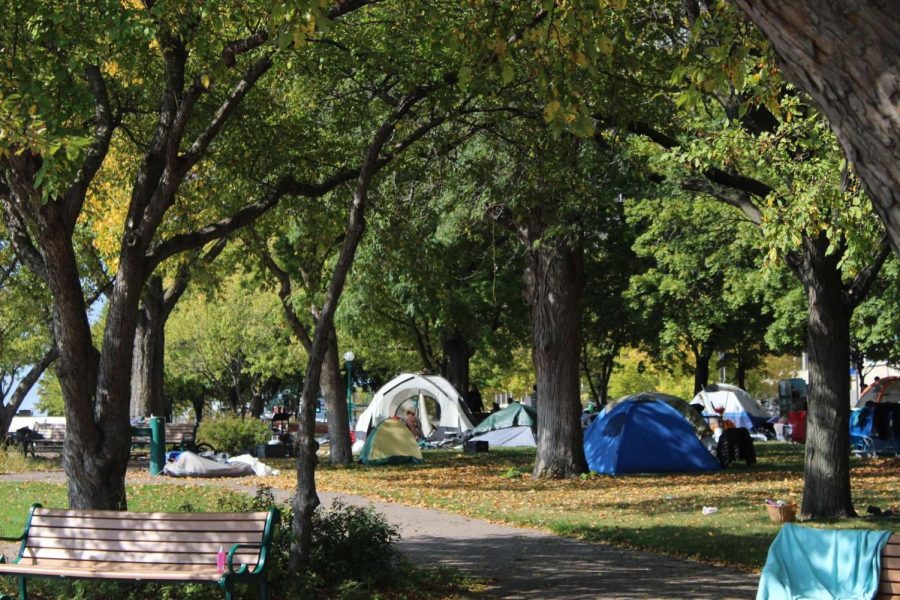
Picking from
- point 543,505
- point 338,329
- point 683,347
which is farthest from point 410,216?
point 683,347

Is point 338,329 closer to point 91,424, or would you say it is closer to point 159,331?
point 159,331

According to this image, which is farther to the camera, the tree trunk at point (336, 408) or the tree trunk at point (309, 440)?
the tree trunk at point (336, 408)

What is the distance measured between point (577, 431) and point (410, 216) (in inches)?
332

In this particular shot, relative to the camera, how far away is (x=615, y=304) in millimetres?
38000

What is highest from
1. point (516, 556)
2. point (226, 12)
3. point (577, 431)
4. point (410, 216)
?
point (226, 12)

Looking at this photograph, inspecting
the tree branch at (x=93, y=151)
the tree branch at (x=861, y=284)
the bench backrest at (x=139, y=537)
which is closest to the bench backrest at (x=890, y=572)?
the bench backrest at (x=139, y=537)

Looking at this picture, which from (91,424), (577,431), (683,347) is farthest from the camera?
(683,347)

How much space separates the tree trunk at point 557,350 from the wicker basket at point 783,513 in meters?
7.13

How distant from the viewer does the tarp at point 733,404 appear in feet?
141

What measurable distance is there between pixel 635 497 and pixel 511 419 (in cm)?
1816

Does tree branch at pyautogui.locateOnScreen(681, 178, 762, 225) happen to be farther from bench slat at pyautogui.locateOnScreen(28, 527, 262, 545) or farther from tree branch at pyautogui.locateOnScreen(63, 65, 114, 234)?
bench slat at pyautogui.locateOnScreen(28, 527, 262, 545)

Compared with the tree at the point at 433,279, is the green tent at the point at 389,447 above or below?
below

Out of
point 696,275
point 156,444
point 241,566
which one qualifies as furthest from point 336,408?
point 241,566

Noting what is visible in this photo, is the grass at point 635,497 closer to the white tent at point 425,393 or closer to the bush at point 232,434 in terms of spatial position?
the bush at point 232,434
